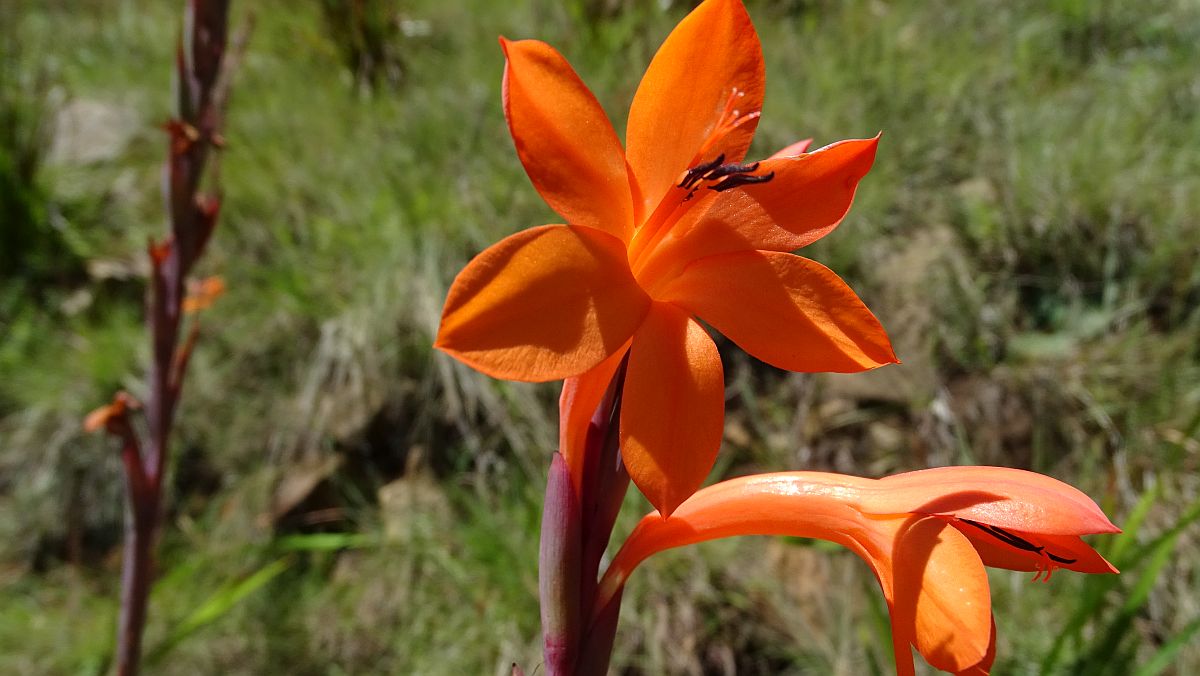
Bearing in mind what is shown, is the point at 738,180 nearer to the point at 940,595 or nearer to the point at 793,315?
the point at 793,315

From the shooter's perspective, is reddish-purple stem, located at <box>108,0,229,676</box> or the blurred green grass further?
the blurred green grass

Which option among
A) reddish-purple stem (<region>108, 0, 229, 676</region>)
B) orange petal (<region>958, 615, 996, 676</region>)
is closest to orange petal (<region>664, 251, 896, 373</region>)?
orange petal (<region>958, 615, 996, 676</region>)

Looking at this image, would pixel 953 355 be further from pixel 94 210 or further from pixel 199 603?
pixel 94 210

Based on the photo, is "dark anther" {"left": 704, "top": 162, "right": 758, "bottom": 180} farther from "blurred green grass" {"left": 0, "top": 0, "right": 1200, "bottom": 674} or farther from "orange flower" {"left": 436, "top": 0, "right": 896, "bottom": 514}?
"blurred green grass" {"left": 0, "top": 0, "right": 1200, "bottom": 674}

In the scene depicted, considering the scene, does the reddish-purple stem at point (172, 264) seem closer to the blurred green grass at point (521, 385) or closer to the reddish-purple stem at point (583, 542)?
the blurred green grass at point (521, 385)

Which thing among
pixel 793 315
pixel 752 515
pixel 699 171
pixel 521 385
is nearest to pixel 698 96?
pixel 699 171

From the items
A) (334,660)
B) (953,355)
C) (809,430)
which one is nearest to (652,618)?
(809,430)

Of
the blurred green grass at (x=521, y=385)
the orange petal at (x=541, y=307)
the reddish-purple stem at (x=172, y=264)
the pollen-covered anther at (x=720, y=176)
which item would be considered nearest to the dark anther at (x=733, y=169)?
the pollen-covered anther at (x=720, y=176)
